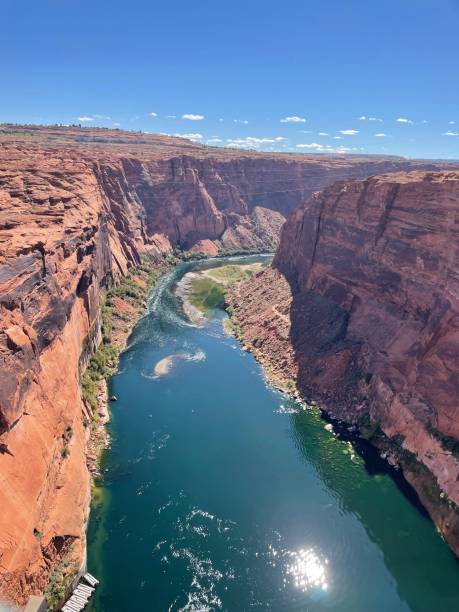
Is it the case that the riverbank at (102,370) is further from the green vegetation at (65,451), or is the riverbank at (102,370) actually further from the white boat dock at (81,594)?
the white boat dock at (81,594)

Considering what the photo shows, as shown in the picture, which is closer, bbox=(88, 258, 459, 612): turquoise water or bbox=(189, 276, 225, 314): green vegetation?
bbox=(88, 258, 459, 612): turquoise water

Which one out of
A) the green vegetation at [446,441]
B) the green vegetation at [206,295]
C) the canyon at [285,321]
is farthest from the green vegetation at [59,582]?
the green vegetation at [206,295]

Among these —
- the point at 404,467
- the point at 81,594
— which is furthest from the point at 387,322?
the point at 81,594

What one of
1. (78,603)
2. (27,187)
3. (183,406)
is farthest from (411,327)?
(27,187)

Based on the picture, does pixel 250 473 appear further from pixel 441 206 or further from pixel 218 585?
pixel 441 206

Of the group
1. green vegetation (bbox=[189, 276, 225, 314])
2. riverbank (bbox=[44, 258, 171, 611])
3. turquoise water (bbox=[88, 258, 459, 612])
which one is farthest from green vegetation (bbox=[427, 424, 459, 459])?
green vegetation (bbox=[189, 276, 225, 314])

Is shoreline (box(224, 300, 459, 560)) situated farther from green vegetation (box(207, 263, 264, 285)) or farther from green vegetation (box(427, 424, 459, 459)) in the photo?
green vegetation (box(207, 263, 264, 285))

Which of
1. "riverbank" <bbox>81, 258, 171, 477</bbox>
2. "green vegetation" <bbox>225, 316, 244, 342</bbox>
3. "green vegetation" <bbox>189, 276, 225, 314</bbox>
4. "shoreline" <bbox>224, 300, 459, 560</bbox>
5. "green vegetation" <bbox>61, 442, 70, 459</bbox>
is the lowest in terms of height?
"green vegetation" <bbox>189, 276, 225, 314</bbox>
